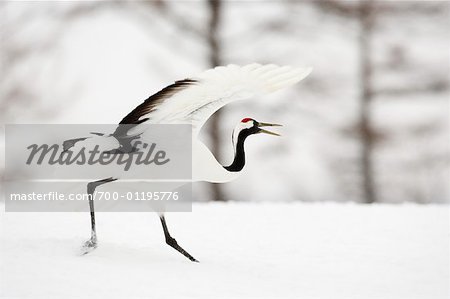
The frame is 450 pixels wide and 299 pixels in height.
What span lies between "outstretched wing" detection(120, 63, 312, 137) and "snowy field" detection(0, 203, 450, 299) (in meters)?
1.23

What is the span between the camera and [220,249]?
23.0 feet

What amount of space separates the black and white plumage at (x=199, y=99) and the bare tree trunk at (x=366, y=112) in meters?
6.70

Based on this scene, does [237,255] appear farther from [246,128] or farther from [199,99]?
[199,99]

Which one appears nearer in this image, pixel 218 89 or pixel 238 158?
pixel 218 89

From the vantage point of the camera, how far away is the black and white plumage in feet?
18.6

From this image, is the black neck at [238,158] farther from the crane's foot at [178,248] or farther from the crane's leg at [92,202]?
the crane's leg at [92,202]

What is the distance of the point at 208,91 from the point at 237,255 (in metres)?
1.84

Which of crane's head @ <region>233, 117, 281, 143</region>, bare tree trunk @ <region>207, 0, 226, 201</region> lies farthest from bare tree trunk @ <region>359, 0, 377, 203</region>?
crane's head @ <region>233, 117, 281, 143</region>

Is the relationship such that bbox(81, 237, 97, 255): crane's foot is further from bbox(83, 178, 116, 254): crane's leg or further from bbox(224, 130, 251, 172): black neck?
bbox(224, 130, 251, 172): black neck

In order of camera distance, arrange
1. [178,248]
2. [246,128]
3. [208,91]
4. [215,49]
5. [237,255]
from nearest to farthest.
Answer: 1. [208,91]
2. [178,248]
3. [246,128]
4. [237,255]
5. [215,49]

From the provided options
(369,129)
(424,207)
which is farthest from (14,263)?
(369,129)

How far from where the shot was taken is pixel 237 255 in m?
6.78

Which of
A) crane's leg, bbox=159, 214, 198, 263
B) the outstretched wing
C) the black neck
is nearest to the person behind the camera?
the outstretched wing

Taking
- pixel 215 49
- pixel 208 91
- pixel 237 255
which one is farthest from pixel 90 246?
pixel 215 49
